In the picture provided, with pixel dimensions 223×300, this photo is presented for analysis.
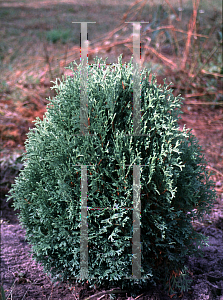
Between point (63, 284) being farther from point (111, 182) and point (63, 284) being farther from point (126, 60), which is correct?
point (126, 60)

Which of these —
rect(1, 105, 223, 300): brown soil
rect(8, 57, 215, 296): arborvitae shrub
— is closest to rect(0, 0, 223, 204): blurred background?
rect(1, 105, 223, 300): brown soil

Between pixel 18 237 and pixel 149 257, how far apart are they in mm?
1775

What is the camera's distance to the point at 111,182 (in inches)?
85.7

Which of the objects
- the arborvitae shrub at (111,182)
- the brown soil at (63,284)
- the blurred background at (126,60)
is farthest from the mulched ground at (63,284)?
the blurred background at (126,60)

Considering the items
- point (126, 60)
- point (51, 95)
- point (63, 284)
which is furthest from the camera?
point (126, 60)

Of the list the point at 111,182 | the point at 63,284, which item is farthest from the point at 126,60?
the point at 63,284

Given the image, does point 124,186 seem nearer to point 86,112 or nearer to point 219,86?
point 86,112

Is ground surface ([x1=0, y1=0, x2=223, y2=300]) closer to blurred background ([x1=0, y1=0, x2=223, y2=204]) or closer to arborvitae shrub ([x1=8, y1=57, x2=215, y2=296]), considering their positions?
→ blurred background ([x1=0, y1=0, x2=223, y2=204])

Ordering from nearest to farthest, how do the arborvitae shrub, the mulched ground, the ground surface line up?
1. the arborvitae shrub
2. the mulched ground
3. the ground surface

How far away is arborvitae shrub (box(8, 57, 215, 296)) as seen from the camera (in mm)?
2102

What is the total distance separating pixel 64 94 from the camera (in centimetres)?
224

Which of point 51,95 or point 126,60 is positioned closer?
point 51,95

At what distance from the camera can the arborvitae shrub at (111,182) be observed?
2102 millimetres

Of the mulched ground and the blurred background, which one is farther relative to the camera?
the blurred background
